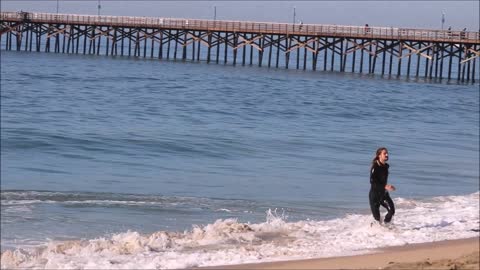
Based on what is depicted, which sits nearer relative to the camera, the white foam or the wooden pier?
the white foam

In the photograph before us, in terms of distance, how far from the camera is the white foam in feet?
29.8

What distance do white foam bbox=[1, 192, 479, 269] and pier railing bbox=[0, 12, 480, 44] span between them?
34.0 metres

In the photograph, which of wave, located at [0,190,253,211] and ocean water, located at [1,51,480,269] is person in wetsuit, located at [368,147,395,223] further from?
wave, located at [0,190,253,211]

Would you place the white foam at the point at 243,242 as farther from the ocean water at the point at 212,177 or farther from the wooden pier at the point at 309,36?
the wooden pier at the point at 309,36

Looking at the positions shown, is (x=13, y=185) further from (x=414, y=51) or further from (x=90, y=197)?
(x=414, y=51)

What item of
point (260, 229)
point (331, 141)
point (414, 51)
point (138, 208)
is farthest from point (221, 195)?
point (414, 51)

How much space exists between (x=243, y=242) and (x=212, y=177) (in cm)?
498

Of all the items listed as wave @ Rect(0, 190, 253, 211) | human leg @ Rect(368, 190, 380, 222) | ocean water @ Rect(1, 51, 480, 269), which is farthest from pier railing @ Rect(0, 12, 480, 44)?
human leg @ Rect(368, 190, 380, 222)

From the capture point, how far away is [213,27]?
50.4 m

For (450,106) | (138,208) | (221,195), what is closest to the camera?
(138,208)

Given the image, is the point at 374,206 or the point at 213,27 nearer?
the point at 374,206

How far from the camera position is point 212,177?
15273 mm

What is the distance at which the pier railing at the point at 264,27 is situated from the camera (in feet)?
150

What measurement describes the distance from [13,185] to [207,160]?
197 inches
